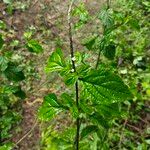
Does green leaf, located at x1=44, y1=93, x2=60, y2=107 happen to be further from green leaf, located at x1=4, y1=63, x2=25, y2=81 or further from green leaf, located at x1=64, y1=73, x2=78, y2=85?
green leaf, located at x1=4, y1=63, x2=25, y2=81

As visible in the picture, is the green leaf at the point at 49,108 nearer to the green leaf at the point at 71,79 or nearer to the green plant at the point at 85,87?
the green plant at the point at 85,87

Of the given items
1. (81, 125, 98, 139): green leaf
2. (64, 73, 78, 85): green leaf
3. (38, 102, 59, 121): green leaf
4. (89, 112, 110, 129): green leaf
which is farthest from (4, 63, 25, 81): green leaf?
(64, 73, 78, 85): green leaf

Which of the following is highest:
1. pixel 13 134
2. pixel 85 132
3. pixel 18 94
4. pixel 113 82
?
pixel 113 82

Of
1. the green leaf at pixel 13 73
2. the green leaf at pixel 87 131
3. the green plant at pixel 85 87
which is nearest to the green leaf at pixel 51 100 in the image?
the green plant at pixel 85 87

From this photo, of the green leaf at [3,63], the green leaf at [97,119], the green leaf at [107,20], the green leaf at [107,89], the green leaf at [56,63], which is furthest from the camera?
the green leaf at [3,63]

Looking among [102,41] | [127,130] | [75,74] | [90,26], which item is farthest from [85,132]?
[90,26]

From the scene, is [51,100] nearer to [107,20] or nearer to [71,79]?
[71,79]

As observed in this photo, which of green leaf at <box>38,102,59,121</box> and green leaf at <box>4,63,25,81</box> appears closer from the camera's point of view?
green leaf at <box>38,102,59,121</box>

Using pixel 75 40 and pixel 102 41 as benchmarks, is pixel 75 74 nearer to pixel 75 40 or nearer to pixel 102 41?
pixel 102 41
